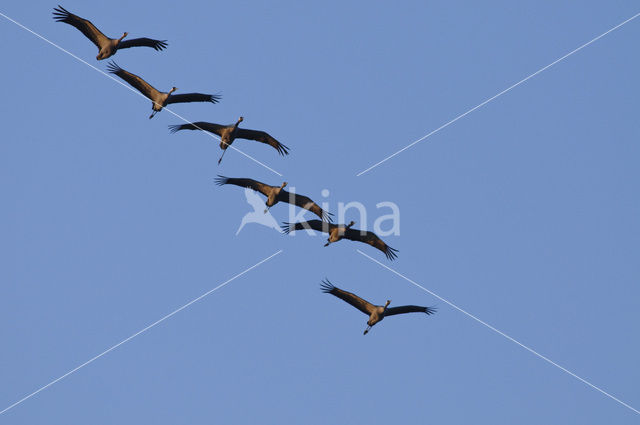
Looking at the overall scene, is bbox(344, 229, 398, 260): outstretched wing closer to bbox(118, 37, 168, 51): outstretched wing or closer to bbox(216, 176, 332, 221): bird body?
bbox(216, 176, 332, 221): bird body

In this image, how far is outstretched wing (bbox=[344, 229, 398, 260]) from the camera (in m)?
59.0

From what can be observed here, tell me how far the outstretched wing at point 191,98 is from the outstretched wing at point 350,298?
816 cm

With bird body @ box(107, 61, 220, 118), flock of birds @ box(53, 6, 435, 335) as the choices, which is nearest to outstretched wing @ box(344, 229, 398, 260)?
flock of birds @ box(53, 6, 435, 335)

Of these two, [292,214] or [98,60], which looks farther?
[292,214]

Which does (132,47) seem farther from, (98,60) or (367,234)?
(367,234)

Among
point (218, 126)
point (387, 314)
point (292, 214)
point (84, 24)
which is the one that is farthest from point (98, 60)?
point (387, 314)

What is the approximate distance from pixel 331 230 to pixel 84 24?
478 inches

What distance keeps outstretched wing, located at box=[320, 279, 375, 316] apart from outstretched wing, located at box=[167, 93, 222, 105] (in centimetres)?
816

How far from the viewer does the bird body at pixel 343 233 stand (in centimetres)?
5856

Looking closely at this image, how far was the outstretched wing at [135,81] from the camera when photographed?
56188 millimetres

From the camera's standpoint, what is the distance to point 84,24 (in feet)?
182

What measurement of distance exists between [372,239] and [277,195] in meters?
4.12

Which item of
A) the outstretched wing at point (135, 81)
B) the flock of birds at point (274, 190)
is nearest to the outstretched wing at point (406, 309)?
the flock of birds at point (274, 190)

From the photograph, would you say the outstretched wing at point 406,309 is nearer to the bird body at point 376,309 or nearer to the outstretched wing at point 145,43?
the bird body at point 376,309
